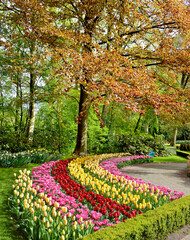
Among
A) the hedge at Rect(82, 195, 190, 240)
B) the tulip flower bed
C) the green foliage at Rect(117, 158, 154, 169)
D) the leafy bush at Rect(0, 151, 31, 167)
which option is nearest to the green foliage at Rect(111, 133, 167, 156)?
the green foliage at Rect(117, 158, 154, 169)

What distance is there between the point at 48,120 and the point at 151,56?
711cm

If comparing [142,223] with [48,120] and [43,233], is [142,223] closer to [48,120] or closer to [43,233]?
[43,233]

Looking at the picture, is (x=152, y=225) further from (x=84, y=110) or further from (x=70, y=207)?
(x=84, y=110)

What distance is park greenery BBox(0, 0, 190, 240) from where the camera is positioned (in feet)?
12.9

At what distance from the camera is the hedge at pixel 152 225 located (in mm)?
3029

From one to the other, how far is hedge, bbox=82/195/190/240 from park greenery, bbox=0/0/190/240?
77mm

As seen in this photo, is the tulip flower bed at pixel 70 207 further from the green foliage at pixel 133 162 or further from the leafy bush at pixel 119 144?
the leafy bush at pixel 119 144

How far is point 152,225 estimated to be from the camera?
3.59 meters

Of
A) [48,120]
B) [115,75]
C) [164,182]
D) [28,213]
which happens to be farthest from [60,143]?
[28,213]

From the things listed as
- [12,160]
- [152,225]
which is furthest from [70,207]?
[12,160]

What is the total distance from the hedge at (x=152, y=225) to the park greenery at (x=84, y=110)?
0.25 feet

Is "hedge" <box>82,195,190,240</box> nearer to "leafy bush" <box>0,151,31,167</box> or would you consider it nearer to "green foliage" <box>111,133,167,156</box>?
"leafy bush" <box>0,151,31,167</box>

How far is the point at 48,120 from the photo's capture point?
12320mm

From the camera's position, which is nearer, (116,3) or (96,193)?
(96,193)
